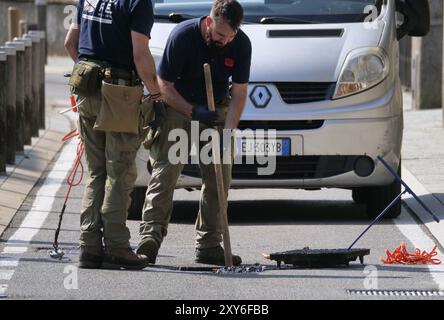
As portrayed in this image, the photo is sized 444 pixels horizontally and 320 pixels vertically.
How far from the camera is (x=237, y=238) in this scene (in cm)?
1054

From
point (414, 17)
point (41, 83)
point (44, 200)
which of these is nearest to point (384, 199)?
point (414, 17)

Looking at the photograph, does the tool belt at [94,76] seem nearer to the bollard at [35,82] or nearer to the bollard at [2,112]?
the bollard at [2,112]

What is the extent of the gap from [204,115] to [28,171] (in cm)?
528

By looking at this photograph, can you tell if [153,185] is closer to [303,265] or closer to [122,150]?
[122,150]

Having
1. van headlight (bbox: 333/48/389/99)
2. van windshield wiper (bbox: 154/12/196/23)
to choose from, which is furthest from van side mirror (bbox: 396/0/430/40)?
van windshield wiper (bbox: 154/12/196/23)

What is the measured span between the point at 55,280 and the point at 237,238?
2233 millimetres

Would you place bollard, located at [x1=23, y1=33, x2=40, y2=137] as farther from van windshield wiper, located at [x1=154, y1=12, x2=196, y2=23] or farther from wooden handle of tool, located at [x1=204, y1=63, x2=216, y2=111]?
wooden handle of tool, located at [x1=204, y1=63, x2=216, y2=111]

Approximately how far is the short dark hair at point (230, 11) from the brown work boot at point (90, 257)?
1.59 m

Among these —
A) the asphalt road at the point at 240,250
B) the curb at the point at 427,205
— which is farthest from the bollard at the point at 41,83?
the curb at the point at 427,205

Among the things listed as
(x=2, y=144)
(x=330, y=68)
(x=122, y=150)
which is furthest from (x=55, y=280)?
(x=2, y=144)

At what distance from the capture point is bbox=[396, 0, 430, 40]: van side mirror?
38.9 feet

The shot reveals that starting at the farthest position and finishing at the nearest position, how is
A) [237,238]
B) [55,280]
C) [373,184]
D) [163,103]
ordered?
[373,184]
[237,238]
[163,103]
[55,280]

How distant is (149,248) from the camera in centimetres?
925
